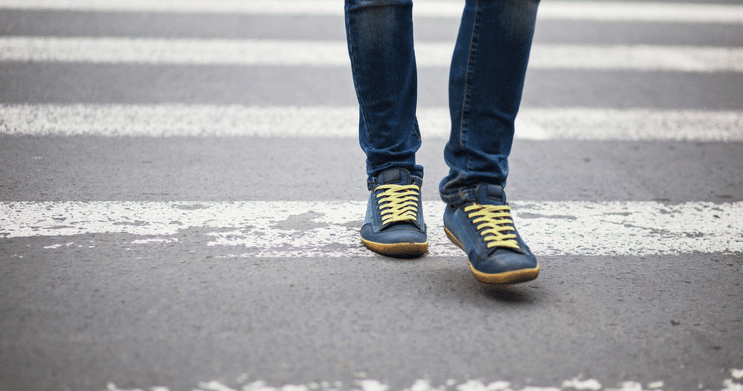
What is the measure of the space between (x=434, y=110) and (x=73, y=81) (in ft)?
7.31

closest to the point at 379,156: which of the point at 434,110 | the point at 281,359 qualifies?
the point at 281,359

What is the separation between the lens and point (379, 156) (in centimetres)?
220

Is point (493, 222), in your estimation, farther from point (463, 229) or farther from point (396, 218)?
point (396, 218)

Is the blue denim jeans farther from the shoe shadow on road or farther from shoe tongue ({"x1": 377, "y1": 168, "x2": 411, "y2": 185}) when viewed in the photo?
the shoe shadow on road

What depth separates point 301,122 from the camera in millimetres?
3670

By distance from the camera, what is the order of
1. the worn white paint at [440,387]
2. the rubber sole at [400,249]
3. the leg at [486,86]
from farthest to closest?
the rubber sole at [400,249] < the leg at [486,86] < the worn white paint at [440,387]

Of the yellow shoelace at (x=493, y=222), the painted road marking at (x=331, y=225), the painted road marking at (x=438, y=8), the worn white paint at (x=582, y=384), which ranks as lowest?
the worn white paint at (x=582, y=384)

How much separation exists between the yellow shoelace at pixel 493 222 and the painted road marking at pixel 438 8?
14.0 ft

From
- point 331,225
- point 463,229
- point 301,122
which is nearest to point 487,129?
point 463,229

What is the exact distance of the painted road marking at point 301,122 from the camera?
342 centimetres

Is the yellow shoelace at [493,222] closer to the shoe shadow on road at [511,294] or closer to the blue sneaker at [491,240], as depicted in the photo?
the blue sneaker at [491,240]

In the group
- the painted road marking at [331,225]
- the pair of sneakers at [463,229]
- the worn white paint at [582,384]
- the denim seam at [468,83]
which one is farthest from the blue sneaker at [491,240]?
the worn white paint at [582,384]

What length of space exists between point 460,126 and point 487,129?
0.08 meters

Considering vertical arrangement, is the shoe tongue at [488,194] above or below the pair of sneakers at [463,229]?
above
